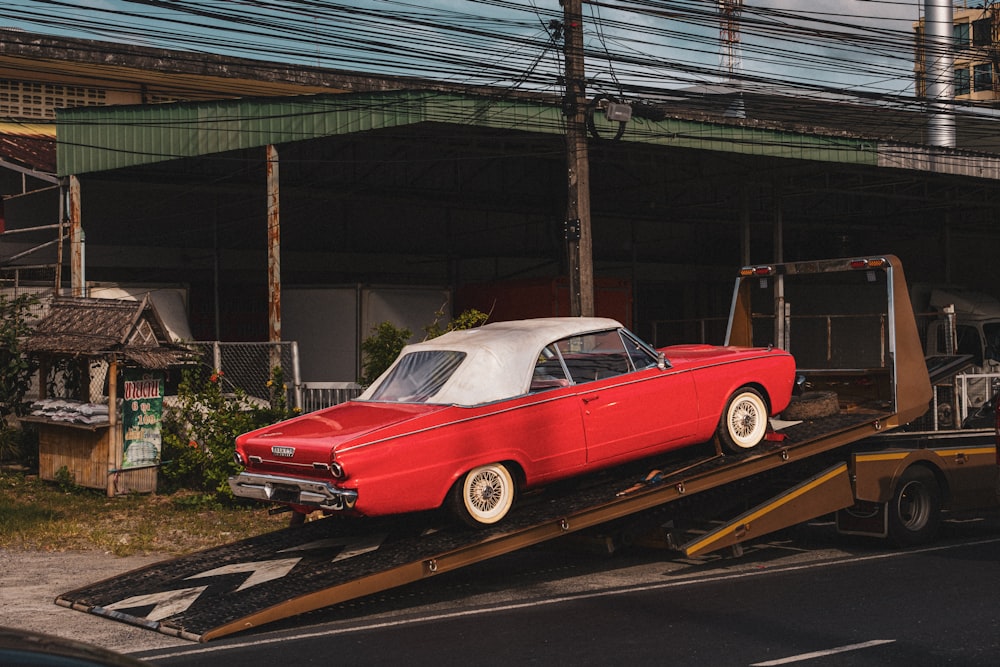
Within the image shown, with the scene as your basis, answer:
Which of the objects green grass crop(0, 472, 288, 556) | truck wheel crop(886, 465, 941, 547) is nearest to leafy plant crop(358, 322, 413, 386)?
green grass crop(0, 472, 288, 556)

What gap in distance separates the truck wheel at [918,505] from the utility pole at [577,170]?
5010 millimetres

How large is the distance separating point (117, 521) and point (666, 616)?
25.9ft

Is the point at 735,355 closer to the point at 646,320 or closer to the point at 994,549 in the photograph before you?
the point at 994,549

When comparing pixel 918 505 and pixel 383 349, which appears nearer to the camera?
pixel 918 505

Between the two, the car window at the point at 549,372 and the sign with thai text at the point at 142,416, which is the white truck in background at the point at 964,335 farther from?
the sign with thai text at the point at 142,416

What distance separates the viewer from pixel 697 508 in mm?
10477

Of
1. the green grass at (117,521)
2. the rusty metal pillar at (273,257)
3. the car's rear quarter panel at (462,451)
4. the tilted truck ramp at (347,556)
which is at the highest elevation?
the rusty metal pillar at (273,257)

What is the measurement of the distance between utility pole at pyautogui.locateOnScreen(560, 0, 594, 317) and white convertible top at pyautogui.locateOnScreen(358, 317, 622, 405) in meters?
4.83

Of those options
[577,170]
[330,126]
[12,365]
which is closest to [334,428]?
[577,170]

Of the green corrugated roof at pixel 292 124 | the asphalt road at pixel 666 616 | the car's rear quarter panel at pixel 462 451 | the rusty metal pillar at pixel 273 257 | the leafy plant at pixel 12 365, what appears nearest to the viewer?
the asphalt road at pixel 666 616

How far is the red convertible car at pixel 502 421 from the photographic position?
870 cm

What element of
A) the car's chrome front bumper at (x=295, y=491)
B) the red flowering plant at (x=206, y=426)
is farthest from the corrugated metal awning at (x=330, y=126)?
the car's chrome front bumper at (x=295, y=491)

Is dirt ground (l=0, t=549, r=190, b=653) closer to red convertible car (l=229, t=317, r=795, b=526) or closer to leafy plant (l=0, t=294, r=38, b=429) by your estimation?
red convertible car (l=229, t=317, r=795, b=526)

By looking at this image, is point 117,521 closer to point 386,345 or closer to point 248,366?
point 386,345
